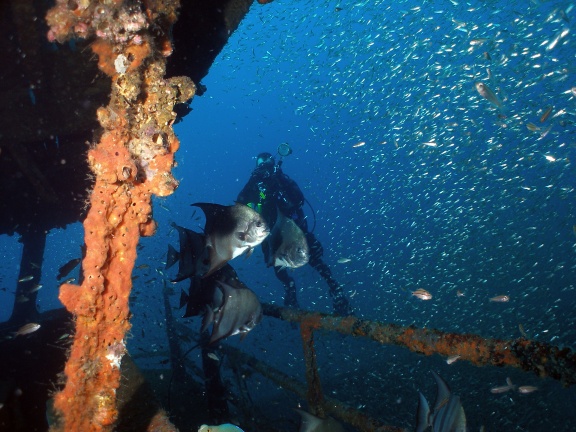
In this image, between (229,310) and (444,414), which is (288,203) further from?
(444,414)

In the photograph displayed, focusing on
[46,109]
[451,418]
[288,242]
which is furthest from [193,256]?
[46,109]

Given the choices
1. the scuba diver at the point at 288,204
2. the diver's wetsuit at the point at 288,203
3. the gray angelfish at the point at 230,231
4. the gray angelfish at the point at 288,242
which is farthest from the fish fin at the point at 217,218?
the diver's wetsuit at the point at 288,203

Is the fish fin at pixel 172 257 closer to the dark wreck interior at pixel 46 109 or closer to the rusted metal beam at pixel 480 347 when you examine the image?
the dark wreck interior at pixel 46 109

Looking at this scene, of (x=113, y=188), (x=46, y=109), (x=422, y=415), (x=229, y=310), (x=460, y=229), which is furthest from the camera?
(x=460, y=229)

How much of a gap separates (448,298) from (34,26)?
23.0 meters

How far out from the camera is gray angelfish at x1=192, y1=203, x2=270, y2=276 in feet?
9.31

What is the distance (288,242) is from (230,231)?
1400 mm

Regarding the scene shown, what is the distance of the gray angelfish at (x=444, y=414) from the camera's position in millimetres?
2305

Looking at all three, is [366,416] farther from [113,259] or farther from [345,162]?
[345,162]

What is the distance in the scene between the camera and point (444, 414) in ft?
7.64

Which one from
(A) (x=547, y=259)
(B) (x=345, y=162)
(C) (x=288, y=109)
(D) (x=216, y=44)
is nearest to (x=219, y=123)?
(C) (x=288, y=109)

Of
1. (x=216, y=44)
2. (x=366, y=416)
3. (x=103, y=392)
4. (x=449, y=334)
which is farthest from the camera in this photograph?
(x=216, y=44)

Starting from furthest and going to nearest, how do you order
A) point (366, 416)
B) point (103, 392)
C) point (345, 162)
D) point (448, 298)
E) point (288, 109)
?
point (288, 109) < point (345, 162) < point (448, 298) < point (366, 416) < point (103, 392)

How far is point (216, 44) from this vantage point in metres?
5.12
